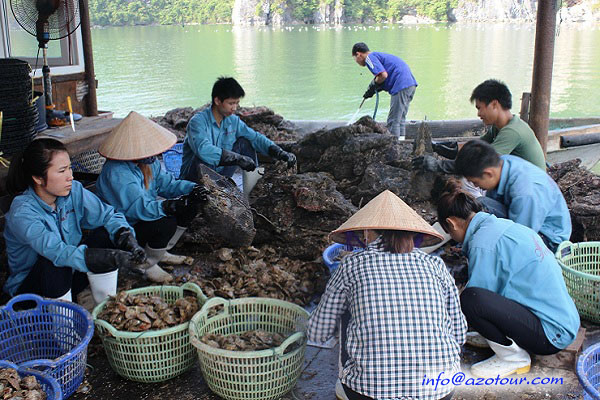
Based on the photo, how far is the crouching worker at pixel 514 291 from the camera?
254cm

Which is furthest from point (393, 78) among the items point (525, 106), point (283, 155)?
point (283, 155)

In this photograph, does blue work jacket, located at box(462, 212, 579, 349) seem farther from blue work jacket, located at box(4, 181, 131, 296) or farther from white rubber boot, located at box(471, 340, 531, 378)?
blue work jacket, located at box(4, 181, 131, 296)

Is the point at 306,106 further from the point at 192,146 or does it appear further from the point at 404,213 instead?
the point at 404,213

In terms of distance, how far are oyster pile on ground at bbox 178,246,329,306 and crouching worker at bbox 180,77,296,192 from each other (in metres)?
0.90

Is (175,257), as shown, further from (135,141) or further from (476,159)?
(476,159)

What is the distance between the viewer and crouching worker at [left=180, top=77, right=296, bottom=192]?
4.48 metres

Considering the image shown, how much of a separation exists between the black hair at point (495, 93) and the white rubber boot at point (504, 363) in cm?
190

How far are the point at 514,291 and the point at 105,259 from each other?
6.36ft

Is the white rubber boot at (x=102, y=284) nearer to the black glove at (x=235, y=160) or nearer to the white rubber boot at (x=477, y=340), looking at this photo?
the black glove at (x=235, y=160)

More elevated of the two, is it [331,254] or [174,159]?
[174,159]

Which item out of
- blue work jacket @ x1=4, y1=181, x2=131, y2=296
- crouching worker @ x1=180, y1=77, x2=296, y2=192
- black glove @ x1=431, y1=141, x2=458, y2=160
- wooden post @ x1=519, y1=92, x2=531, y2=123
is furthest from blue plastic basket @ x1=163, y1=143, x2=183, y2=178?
wooden post @ x1=519, y1=92, x2=531, y2=123

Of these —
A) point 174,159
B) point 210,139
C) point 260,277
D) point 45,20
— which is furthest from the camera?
point 174,159

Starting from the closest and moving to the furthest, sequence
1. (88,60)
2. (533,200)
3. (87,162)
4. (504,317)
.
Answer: (504,317), (533,200), (87,162), (88,60)

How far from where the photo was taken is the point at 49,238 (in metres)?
2.80
